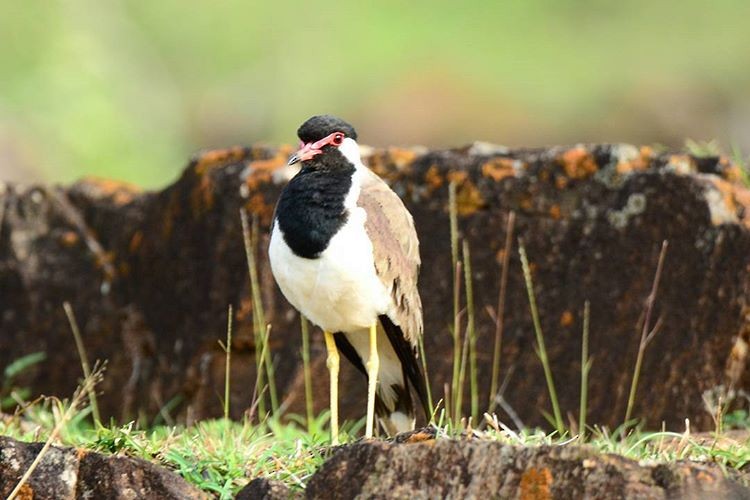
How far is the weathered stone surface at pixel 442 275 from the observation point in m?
7.59

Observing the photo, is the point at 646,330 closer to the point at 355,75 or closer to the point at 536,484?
the point at 536,484

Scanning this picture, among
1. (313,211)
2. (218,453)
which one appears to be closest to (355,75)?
(313,211)

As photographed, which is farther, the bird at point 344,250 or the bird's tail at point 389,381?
the bird's tail at point 389,381

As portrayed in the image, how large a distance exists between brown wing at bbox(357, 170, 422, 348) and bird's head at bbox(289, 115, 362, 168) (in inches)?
6.0

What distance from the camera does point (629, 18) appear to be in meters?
23.3

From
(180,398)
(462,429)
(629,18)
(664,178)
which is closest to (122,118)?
(629,18)

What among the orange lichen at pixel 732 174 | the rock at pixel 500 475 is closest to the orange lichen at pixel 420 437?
the rock at pixel 500 475

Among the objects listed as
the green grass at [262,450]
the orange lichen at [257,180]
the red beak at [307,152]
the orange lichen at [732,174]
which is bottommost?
the green grass at [262,450]

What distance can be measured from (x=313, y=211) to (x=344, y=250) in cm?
21

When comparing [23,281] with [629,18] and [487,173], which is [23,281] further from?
[629,18]

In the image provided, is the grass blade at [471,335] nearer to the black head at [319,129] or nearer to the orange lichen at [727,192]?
the black head at [319,129]

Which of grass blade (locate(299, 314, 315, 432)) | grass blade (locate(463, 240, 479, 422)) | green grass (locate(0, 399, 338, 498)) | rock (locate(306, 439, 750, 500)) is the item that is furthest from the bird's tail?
rock (locate(306, 439, 750, 500))

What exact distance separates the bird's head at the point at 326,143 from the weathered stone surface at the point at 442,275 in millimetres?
1540

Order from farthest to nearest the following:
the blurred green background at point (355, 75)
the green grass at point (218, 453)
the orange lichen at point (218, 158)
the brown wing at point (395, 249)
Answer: the blurred green background at point (355, 75)
the orange lichen at point (218, 158)
the brown wing at point (395, 249)
the green grass at point (218, 453)
